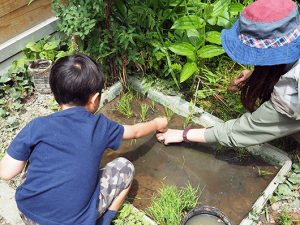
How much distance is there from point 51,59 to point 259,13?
2.23 m

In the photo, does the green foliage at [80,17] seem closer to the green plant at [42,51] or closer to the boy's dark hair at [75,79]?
the green plant at [42,51]

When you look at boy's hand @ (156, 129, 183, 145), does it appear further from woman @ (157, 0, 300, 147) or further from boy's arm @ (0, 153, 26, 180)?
boy's arm @ (0, 153, 26, 180)

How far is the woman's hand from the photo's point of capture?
2958mm

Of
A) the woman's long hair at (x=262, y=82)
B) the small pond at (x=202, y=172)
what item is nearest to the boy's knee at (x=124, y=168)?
the small pond at (x=202, y=172)

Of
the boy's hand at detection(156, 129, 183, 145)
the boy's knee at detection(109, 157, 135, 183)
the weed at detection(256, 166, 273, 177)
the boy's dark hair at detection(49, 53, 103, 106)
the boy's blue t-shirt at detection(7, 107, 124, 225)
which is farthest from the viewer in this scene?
the boy's hand at detection(156, 129, 183, 145)

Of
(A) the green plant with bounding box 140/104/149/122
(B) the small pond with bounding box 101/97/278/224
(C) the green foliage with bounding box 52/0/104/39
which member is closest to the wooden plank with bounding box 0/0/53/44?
(C) the green foliage with bounding box 52/0/104/39

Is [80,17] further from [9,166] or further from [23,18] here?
[9,166]

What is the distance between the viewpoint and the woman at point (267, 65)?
207 centimetres

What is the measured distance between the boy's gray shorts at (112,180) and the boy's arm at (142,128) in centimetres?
20

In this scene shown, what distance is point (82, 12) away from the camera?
9.84 feet

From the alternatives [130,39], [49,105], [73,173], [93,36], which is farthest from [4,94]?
[73,173]

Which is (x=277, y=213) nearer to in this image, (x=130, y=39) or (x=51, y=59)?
(x=130, y=39)

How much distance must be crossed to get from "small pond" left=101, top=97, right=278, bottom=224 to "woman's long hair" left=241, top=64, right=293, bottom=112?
1.61 feet

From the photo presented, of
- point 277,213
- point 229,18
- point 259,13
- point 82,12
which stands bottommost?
point 277,213
